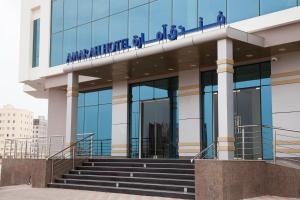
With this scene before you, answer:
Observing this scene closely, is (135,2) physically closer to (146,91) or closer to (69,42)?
(146,91)

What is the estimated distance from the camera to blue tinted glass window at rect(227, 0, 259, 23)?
17417 mm

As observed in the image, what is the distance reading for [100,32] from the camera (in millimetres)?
24703

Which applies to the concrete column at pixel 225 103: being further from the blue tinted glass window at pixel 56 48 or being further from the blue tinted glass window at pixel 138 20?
the blue tinted glass window at pixel 56 48

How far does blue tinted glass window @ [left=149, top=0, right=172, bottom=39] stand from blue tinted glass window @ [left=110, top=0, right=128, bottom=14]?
220 centimetres

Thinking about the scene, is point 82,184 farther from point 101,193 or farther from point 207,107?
point 207,107

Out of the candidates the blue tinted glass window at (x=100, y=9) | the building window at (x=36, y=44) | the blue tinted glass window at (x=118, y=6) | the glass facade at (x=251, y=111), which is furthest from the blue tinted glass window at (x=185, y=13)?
the building window at (x=36, y=44)

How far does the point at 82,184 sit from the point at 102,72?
595 centimetres

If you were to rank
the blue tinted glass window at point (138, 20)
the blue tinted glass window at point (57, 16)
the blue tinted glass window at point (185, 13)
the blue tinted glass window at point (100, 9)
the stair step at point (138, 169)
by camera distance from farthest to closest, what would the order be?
the blue tinted glass window at point (57, 16), the blue tinted glass window at point (100, 9), the blue tinted glass window at point (138, 20), the blue tinted glass window at point (185, 13), the stair step at point (138, 169)

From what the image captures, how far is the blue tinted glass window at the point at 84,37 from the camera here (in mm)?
25469

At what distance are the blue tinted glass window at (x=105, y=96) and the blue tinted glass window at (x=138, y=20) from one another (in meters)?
4.27

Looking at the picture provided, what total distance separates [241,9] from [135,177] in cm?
809

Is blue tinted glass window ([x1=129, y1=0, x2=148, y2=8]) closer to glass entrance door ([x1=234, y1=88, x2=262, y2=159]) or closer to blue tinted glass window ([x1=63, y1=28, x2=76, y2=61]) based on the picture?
blue tinted glass window ([x1=63, y1=28, x2=76, y2=61])

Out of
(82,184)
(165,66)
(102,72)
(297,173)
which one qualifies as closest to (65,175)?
(82,184)

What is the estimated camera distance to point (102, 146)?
25.0 metres
